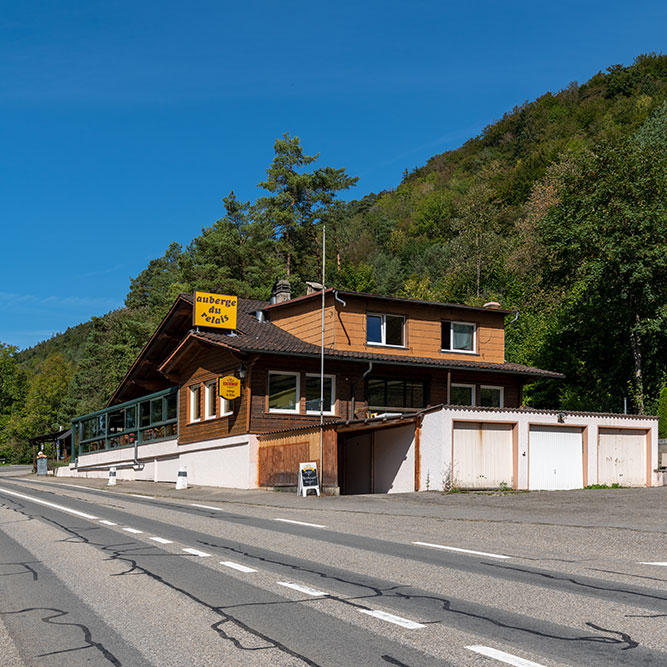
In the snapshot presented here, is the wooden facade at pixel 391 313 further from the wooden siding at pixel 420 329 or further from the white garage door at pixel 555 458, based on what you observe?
the white garage door at pixel 555 458

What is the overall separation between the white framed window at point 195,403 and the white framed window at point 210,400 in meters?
1.13

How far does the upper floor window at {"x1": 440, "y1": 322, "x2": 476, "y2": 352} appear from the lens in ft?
115

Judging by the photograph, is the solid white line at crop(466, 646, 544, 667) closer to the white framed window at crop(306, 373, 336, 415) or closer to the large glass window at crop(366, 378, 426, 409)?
the white framed window at crop(306, 373, 336, 415)

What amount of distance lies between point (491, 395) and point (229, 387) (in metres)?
11.3

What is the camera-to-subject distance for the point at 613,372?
4428cm

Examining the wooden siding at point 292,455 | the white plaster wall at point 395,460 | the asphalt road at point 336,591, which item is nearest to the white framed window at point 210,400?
the wooden siding at point 292,455

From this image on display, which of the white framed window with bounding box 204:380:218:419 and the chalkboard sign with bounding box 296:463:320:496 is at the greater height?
the white framed window with bounding box 204:380:218:419

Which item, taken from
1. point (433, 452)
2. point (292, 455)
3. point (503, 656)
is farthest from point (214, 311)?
point (503, 656)

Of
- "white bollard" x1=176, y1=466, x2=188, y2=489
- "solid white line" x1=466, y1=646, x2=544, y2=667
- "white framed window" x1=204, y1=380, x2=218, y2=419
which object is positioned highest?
"white framed window" x1=204, y1=380, x2=218, y2=419

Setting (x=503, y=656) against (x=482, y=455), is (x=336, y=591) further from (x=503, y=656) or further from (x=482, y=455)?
(x=482, y=455)

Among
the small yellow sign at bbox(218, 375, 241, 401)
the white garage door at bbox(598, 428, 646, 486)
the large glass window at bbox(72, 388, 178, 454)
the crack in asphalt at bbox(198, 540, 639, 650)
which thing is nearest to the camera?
the crack in asphalt at bbox(198, 540, 639, 650)

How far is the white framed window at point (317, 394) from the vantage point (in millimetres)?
31922

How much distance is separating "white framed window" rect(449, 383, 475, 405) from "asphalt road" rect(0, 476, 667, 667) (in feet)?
58.2

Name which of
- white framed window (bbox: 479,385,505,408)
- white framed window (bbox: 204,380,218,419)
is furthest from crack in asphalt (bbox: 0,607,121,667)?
white framed window (bbox: 479,385,505,408)
